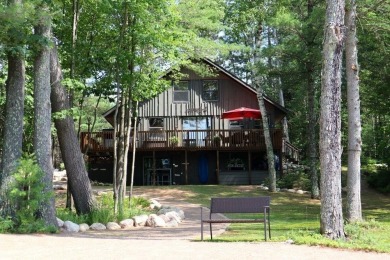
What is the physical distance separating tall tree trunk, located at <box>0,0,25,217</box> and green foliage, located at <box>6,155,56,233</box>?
0.65ft

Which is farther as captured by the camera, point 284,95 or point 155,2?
point 284,95

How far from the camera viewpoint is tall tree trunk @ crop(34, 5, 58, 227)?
34.8 ft

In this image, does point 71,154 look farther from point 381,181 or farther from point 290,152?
point 290,152

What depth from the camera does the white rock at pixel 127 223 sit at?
12075 millimetres

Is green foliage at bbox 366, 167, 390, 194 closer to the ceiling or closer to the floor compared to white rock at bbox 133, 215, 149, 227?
closer to the ceiling

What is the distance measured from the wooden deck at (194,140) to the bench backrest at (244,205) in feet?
54.8

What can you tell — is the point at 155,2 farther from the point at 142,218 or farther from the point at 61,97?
the point at 142,218

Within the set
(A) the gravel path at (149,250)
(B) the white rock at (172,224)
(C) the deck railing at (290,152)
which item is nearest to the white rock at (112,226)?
(B) the white rock at (172,224)

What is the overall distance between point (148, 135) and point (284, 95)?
15.7m

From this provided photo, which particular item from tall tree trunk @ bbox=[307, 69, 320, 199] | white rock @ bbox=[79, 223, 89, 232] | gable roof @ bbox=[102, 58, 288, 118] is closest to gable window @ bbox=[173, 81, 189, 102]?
gable roof @ bbox=[102, 58, 288, 118]

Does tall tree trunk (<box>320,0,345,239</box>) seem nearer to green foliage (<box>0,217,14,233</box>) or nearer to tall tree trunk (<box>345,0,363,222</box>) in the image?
tall tree trunk (<box>345,0,363,222</box>)

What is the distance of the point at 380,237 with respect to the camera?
30.7 ft

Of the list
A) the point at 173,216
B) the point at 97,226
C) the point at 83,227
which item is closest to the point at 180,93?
the point at 173,216

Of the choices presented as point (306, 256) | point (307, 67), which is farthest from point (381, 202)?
point (306, 256)
